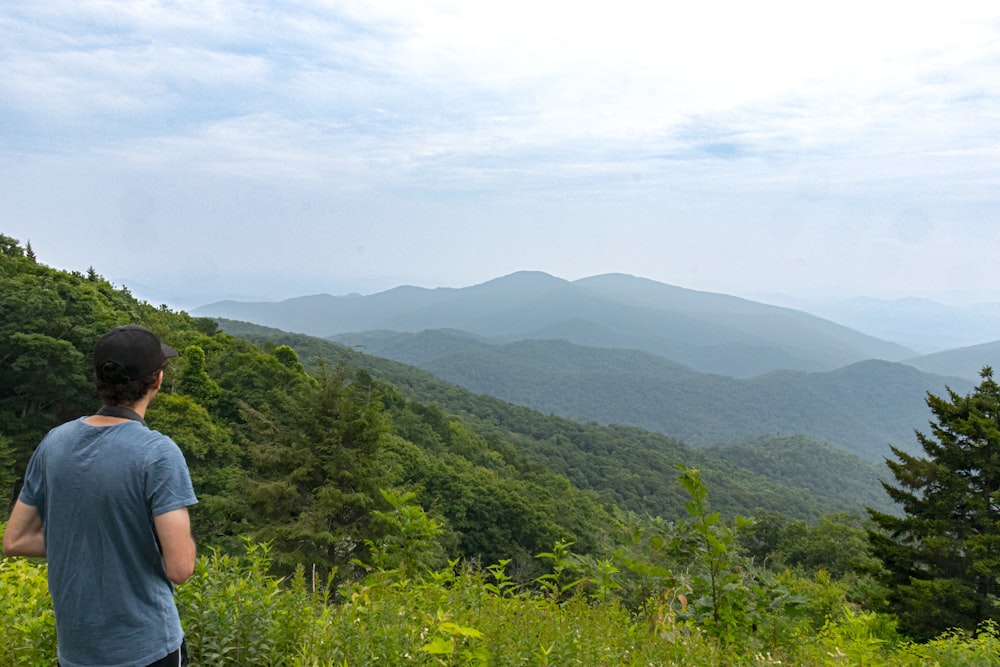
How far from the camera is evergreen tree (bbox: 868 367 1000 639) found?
14.8m

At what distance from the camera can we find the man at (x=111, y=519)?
1.85m

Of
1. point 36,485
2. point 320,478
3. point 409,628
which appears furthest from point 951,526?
point 36,485

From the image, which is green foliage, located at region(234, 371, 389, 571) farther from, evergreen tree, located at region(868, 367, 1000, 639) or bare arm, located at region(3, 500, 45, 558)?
evergreen tree, located at region(868, 367, 1000, 639)

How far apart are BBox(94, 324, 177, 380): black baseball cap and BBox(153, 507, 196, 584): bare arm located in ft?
1.57

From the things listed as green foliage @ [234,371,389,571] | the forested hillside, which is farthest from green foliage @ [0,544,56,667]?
green foliage @ [234,371,389,571]

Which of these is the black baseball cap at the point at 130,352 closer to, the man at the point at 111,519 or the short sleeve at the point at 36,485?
the man at the point at 111,519

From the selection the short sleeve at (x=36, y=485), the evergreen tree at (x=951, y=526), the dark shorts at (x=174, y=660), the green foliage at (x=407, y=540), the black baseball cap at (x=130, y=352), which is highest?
the black baseball cap at (x=130, y=352)

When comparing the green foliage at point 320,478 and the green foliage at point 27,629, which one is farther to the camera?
the green foliage at point 320,478

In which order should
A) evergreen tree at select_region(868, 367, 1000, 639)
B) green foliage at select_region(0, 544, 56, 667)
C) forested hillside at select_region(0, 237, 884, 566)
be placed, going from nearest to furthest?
1. green foliage at select_region(0, 544, 56, 667)
2. evergreen tree at select_region(868, 367, 1000, 639)
3. forested hillside at select_region(0, 237, 884, 566)

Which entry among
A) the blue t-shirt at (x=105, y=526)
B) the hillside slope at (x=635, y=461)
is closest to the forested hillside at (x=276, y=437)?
the blue t-shirt at (x=105, y=526)

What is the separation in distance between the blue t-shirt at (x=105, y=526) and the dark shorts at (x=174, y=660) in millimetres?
39

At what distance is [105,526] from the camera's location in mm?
1871

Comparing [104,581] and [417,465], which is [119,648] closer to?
[104,581]

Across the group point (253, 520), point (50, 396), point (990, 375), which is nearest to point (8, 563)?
point (253, 520)
